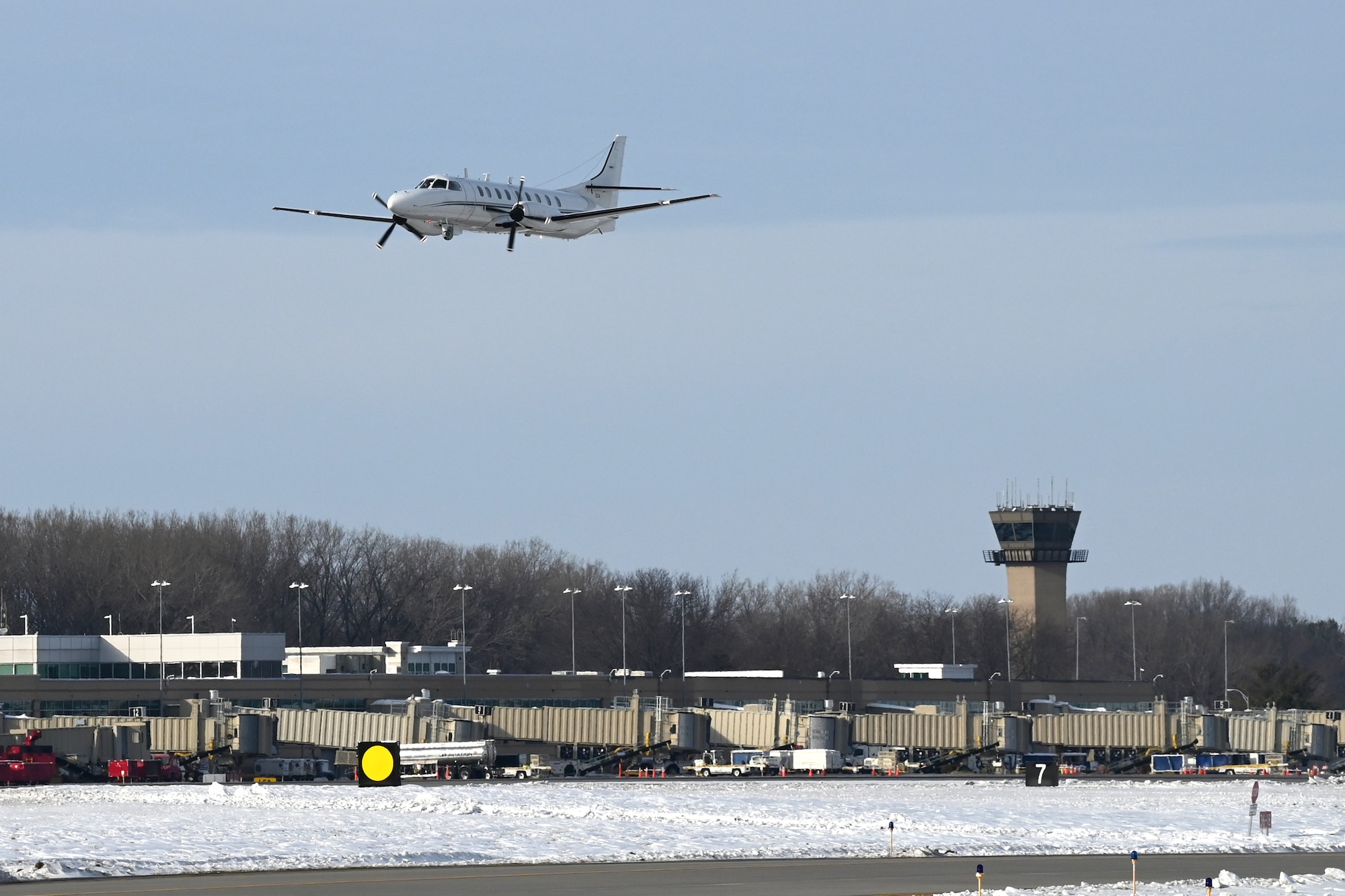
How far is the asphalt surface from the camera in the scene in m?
45.1

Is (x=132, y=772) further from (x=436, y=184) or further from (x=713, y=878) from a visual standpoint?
(x=713, y=878)

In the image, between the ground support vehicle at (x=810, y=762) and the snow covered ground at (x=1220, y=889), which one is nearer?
the snow covered ground at (x=1220, y=889)

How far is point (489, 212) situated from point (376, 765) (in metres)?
67.0

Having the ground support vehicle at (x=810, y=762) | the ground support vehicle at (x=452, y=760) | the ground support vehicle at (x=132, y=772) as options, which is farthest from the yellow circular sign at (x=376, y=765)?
the ground support vehicle at (x=810, y=762)

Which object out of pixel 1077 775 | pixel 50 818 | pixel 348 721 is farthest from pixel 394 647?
pixel 50 818

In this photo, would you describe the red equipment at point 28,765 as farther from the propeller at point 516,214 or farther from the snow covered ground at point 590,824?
the propeller at point 516,214

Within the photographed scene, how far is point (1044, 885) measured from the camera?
46.0 m

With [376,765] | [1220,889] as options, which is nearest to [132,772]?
[1220,889]

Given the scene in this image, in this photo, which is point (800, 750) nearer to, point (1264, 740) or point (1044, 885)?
point (1264, 740)

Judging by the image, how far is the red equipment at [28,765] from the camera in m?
100

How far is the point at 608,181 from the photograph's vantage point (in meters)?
108

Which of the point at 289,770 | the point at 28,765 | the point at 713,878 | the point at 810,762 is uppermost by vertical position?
the point at 713,878

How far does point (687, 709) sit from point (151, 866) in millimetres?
81195

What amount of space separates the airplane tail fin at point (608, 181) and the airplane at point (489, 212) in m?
5.13
